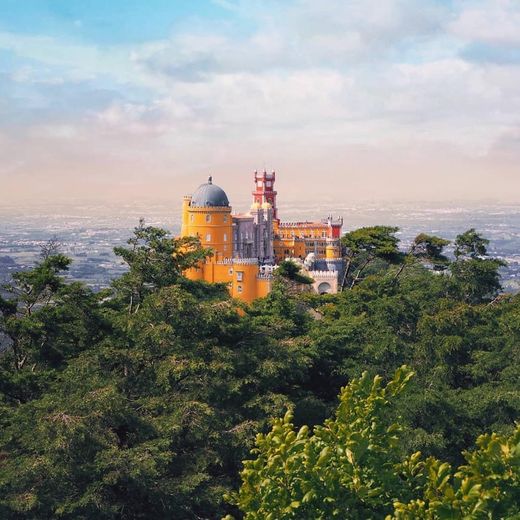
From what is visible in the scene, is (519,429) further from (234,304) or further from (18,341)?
(18,341)

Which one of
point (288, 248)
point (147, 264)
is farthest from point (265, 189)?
point (147, 264)

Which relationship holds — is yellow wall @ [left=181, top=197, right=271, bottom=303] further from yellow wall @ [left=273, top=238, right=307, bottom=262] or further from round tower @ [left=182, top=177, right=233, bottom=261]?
yellow wall @ [left=273, top=238, right=307, bottom=262]

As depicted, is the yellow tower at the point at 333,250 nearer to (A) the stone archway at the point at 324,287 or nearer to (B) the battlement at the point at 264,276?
(A) the stone archway at the point at 324,287

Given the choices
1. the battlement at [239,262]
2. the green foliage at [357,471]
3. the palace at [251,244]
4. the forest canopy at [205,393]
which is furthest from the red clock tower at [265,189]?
the green foliage at [357,471]

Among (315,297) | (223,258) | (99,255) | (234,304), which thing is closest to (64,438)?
(234,304)

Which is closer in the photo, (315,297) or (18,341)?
(18,341)

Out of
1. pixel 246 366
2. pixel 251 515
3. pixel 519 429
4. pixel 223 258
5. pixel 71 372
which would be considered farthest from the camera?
pixel 223 258
